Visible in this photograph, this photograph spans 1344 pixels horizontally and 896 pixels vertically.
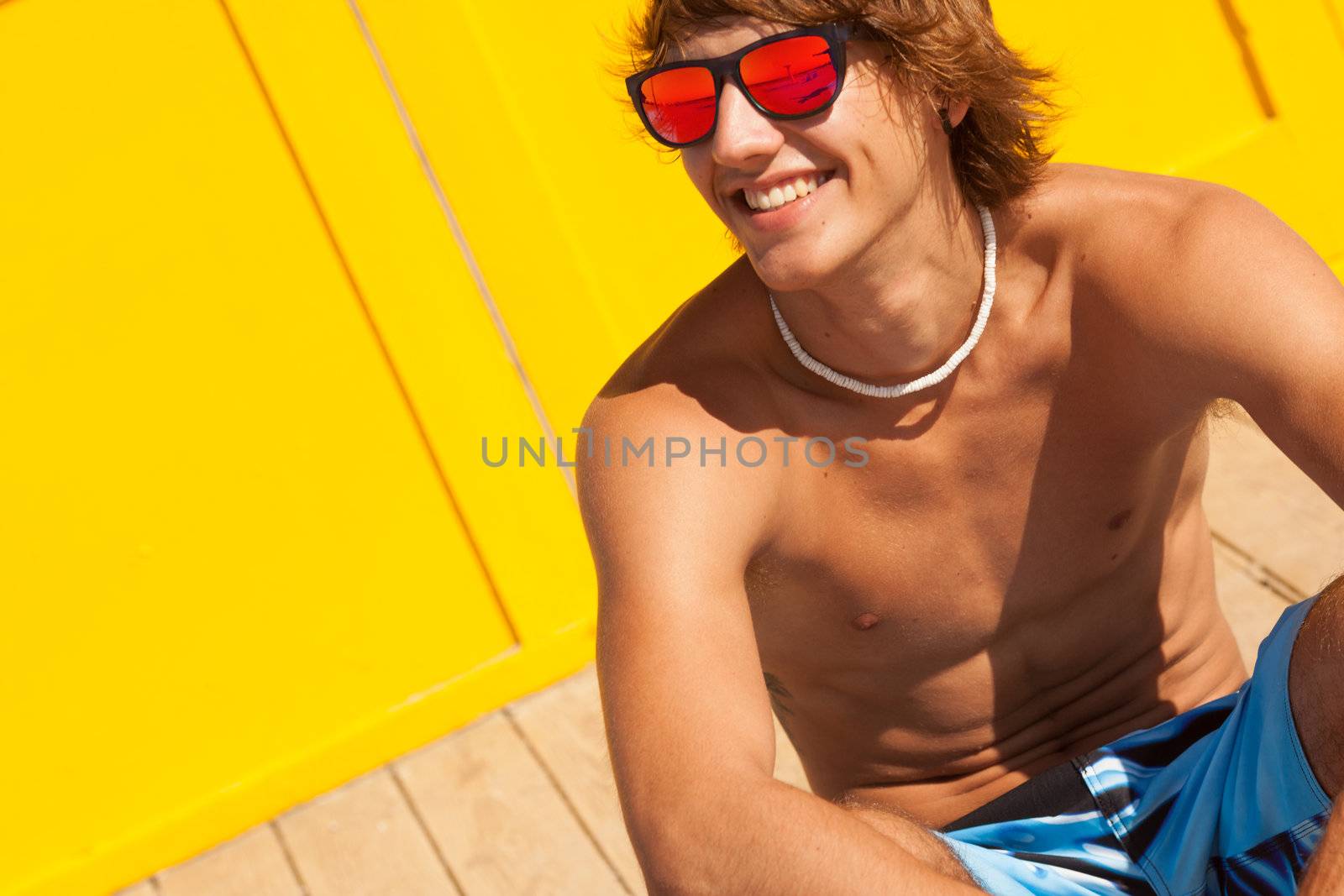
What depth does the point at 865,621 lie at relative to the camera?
65.4 inches

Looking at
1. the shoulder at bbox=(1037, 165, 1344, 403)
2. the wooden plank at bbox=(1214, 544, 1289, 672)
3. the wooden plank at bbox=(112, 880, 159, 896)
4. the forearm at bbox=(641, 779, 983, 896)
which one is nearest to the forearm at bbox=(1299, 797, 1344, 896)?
the forearm at bbox=(641, 779, 983, 896)

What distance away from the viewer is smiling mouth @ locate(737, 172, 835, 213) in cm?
147

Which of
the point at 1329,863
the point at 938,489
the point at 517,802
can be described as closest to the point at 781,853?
the point at 1329,863

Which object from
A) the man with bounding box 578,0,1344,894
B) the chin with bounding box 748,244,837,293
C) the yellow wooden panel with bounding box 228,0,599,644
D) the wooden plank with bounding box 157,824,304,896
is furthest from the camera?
the yellow wooden panel with bounding box 228,0,599,644

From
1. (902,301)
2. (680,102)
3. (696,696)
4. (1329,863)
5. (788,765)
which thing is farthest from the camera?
(788,765)

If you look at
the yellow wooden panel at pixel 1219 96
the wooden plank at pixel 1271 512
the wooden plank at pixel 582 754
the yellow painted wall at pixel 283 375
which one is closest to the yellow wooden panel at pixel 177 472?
the yellow painted wall at pixel 283 375

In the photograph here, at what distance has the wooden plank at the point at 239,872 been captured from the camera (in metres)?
2.49

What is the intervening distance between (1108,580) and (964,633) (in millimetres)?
202

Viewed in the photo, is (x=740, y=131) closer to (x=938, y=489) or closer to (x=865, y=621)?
(x=938, y=489)

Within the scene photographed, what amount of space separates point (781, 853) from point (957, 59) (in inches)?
34.7

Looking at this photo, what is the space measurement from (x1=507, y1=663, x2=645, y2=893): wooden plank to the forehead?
A: 118 cm

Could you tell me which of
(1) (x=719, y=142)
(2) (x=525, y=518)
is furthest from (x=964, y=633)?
(2) (x=525, y=518)

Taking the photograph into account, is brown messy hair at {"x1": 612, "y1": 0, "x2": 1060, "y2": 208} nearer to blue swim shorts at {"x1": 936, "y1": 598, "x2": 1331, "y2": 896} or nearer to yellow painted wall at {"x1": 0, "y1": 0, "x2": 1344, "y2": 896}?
blue swim shorts at {"x1": 936, "y1": 598, "x2": 1331, "y2": 896}

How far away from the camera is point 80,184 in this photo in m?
2.51
